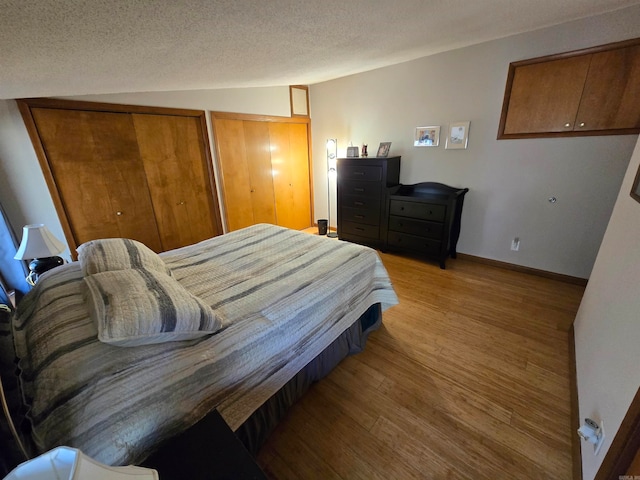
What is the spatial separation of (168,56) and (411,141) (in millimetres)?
A: 2829

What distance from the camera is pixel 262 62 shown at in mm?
1845

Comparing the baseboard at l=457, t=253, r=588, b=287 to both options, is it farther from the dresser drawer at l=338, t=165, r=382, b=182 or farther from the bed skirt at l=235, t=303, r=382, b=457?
the bed skirt at l=235, t=303, r=382, b=457

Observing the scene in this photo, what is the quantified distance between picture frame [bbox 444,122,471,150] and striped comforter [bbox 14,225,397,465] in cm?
208

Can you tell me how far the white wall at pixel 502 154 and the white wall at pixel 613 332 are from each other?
0.87 metres

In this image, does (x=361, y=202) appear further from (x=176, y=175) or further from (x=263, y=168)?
(x=176, y=175)

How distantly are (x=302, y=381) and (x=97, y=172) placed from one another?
8.94ft

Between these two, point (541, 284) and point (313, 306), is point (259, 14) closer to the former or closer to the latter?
point (313, 306)

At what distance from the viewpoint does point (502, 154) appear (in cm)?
271

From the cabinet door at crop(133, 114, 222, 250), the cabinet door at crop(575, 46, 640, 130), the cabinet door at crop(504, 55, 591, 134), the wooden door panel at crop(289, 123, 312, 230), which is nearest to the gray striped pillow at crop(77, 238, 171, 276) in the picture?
the cabinet door at crop(133, 114, 222, 250)

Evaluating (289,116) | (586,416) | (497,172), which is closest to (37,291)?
(586,416)

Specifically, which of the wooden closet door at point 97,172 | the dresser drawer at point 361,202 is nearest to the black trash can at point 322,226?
the dresser drawer at point 361,202

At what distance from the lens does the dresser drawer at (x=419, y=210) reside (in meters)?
2.88

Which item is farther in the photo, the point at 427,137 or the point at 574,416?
the point at 427,137

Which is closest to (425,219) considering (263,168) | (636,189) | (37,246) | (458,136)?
(458,136)
